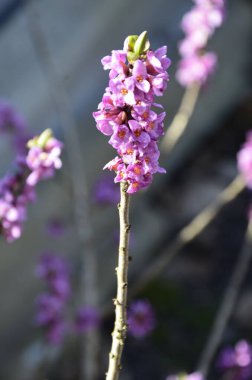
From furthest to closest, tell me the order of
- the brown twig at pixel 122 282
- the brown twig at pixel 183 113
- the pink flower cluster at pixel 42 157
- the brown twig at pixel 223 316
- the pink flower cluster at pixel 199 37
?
the brown twig at pixel 183 113, the pink flower cluster at pixel 199 37, the brown twig at pixel 223 316, the pink flower cluster at pixel 42 157, the brown twig at pixel 122 282

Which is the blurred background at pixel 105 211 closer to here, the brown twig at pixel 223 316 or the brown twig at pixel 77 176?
the brown twig at pixel 77 176

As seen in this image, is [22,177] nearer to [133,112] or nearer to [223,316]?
[133,112]

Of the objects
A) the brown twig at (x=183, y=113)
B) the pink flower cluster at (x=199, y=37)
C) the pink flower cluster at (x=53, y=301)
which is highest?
the brown twig at (x=183, y=113)

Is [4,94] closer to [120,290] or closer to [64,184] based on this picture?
[64,184]

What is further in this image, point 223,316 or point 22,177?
point 223,316

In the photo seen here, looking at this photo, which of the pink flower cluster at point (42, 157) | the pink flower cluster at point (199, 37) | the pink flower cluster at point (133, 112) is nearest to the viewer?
the pink flower cluster at point (133, 112)

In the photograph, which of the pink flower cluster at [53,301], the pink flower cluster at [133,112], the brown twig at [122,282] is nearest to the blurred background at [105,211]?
the pink flower cluster at [53,301]

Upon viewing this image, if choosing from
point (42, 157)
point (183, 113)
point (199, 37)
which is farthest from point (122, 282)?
point (183, 113)
